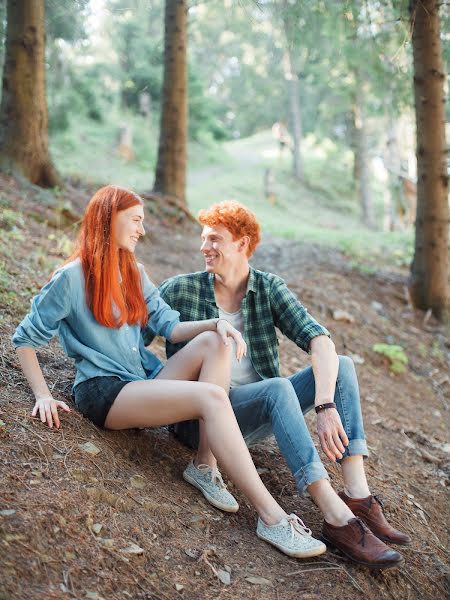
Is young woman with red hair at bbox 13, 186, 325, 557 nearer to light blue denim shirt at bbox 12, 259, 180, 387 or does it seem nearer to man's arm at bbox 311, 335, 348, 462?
light blue denim shirt at bbox 12, 259, 180, 387

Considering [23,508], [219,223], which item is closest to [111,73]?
[219,223]

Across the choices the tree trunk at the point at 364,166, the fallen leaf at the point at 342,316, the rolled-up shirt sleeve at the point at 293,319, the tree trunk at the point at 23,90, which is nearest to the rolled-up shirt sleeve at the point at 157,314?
the rolled-up shirt sleeve at the point at 293,319

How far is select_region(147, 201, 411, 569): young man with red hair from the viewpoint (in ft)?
9.26

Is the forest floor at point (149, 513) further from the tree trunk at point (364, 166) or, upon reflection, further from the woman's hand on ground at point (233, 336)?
the tree trunk at point (364, 166)

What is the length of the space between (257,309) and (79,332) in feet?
3.28

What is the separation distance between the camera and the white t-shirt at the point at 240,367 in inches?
134

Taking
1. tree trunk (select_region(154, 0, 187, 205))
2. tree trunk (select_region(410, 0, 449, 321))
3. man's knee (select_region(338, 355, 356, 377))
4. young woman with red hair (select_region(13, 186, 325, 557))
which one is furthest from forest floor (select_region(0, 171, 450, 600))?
tree trunk (select_region(154, 0, 187, 205))

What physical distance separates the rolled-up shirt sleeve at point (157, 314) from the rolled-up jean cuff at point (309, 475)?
0.97 m

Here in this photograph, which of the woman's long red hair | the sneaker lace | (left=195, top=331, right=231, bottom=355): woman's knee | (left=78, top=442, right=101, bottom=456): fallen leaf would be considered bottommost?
the sneaker lace

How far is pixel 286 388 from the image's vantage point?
2.97 m

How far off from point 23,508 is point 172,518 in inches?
27.4

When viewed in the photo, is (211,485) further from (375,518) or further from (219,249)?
(219,249)

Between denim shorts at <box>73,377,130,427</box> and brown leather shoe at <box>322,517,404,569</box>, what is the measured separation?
116cm

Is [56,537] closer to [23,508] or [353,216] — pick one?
[23,508]
